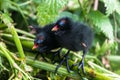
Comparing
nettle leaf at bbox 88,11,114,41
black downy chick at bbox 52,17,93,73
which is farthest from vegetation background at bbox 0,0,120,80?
black downy chick at bbox 52,17,93,73

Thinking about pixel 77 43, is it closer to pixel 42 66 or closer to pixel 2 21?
pixel 42 66

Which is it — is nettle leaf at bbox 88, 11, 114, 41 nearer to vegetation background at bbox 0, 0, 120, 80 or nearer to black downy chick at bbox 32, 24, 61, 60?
vegetation background at bbox 0, 0, 120, 80

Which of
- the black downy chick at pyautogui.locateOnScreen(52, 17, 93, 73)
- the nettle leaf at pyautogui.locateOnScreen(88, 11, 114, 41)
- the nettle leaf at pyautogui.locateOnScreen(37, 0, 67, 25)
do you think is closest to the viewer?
the black downy chick at pyautogui.locateOnScreen(52, 17, 93, 73)

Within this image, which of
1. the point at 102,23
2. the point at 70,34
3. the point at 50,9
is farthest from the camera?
the point at 102,23

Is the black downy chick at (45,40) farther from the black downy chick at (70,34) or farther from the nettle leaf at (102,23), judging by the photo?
the nettle leaf at (102,23)

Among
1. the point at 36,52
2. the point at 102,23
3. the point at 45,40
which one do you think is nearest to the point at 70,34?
the point at 45,40

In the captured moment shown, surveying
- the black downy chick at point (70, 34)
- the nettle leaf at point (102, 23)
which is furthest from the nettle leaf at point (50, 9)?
the nettle leaf at point (102, 23)

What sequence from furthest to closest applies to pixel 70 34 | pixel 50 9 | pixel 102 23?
pixel 102 23, pixel 50 9, pixel 70 34

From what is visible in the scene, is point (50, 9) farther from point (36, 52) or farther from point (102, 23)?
point (102, 23)
